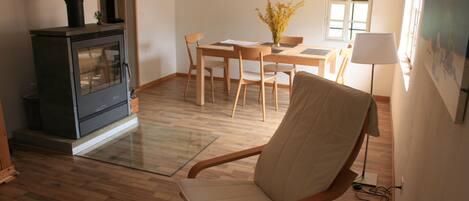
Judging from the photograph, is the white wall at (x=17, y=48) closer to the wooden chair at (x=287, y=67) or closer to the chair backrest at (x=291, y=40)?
the wooden chair at (x=287, y=67)

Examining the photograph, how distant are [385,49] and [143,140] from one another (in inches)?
90.1

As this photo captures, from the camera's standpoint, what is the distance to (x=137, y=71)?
551 centimetres

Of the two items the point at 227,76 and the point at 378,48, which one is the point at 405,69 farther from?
the point at 227,76

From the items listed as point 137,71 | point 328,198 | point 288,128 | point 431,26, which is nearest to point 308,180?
point 328,198

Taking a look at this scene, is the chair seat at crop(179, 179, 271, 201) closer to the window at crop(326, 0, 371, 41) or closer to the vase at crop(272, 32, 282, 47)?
the vase at crop(272, 32, 282, 47)

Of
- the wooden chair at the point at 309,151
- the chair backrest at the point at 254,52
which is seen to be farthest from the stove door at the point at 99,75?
the wooden chair at the point at 309,151

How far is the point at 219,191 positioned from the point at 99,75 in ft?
7.01

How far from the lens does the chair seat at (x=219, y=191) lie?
6.56ft

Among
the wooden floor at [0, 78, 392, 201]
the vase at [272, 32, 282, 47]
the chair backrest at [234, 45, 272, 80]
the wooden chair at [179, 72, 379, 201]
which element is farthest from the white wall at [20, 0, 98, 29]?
the wooden chair at [179, 72, 379, 201]

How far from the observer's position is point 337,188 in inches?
71.2

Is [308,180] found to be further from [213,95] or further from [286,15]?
[213,95]

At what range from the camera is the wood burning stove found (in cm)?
329

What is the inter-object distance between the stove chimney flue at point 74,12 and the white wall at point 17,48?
41cm

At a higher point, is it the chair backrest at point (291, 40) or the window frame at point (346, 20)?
the window frame at point (346, 20)
